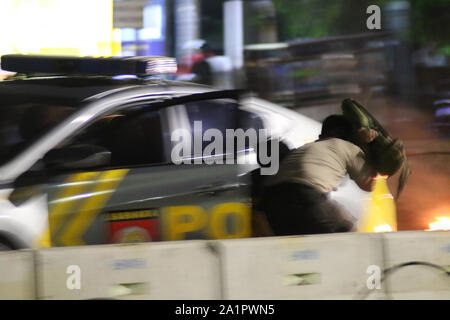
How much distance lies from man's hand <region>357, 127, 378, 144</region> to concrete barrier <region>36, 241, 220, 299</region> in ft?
5.99

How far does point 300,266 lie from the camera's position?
4.82 metres

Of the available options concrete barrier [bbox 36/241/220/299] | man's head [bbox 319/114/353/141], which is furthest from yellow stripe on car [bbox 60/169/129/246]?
man's head [bbox 319/114/353/141]

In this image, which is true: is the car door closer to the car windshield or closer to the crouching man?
the car windshield

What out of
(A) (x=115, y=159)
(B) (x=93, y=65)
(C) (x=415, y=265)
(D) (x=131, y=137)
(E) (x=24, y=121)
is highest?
(B) (x=93, y=65)

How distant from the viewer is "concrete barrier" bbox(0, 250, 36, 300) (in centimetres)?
457

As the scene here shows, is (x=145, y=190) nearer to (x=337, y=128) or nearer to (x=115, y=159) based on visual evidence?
(x=115, y=159)

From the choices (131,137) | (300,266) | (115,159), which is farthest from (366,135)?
(115,159)

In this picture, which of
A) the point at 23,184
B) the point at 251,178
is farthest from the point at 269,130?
the point at 23,184

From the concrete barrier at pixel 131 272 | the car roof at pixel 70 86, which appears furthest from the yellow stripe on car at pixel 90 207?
the car roof at pixel 70 86

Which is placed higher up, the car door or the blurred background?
the blurred background

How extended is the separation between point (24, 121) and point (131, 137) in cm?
66

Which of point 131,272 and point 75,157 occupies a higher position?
point 75,157

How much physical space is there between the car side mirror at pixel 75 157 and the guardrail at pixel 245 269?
56cm
